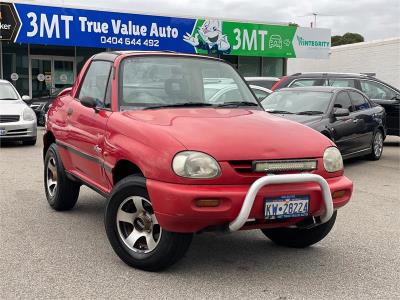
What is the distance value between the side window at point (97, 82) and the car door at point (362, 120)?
5535 millimetres

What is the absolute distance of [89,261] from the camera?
14.2 ft

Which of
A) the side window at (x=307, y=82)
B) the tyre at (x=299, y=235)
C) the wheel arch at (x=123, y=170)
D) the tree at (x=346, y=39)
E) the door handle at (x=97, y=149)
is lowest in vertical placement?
the tyre at (x=299, y=235)

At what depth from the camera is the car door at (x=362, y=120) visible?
9616mm

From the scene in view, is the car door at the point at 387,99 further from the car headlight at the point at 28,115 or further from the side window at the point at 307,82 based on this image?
the car headlight at the point at 28,115

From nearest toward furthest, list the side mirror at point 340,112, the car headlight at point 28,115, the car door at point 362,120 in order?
the side mirror at point 340,112 < the car door at point 362,120 < the car headlight at point 28,115

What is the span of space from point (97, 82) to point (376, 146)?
6.98 m

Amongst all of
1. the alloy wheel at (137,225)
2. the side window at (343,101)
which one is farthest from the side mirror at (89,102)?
the side window at (343,101)

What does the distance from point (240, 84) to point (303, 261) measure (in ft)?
6.29

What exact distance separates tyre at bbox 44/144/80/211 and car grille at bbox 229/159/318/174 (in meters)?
2.64

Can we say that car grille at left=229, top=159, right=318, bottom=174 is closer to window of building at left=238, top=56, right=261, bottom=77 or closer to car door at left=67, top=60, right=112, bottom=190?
car door at left=67, top=60, right=112, bottom=190

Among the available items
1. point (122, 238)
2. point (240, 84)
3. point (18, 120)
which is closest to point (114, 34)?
point (18, 120)

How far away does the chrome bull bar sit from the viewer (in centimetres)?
357

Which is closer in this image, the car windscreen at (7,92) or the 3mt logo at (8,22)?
the car windscreen at (7,92)

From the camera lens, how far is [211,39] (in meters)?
22.2
